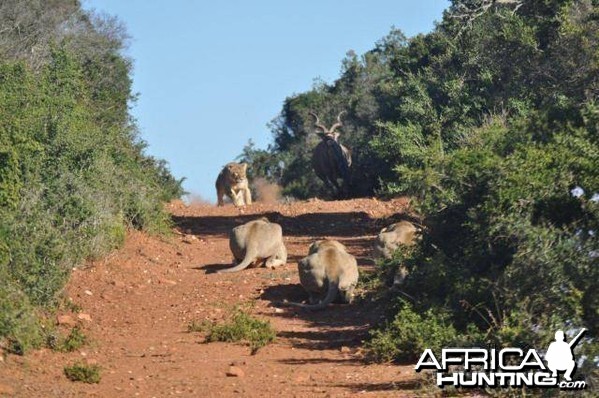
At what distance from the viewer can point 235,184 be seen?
1302 inches

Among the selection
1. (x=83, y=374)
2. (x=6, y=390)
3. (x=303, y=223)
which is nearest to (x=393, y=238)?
(x=83, y=374)

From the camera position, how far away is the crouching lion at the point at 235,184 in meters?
33.0

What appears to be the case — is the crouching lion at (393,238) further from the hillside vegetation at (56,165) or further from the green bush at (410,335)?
A: the green bush at (410,335)

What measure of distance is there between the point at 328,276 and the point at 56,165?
4511mm

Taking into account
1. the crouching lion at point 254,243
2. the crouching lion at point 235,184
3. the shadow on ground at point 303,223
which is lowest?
the crouching lion at point 254,243

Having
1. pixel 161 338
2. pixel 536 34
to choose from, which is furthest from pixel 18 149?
pixel 536 34

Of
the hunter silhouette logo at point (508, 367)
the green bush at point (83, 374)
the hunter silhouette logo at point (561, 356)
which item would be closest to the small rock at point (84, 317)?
the green bush at point (83, 374)

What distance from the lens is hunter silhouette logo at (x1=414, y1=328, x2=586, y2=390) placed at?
33.6 feet

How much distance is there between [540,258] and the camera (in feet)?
37.8

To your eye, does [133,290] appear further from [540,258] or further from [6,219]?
[540,258]

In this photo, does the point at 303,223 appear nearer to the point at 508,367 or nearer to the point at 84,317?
the point at 84,317

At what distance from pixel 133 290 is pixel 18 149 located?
2.94 m

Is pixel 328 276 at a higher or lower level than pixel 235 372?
higher

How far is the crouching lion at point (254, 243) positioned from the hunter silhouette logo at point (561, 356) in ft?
37.2
